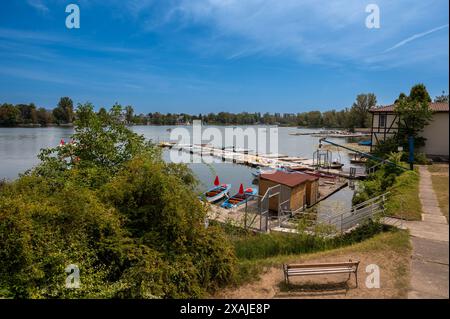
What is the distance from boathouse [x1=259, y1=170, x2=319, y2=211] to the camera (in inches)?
825

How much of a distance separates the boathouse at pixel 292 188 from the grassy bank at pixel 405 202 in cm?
595

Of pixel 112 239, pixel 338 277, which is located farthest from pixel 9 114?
pixel 338 277

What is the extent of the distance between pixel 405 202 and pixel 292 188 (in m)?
7.57

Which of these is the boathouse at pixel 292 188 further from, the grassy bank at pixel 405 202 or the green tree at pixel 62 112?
the green tree at pixel 62 112

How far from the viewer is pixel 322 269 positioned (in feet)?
24.8

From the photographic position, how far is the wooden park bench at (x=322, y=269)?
296 inches

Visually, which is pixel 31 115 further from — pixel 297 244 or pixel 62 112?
pixel 297 244

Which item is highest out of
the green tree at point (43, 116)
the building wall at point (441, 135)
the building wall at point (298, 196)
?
the green tree at point (43, 116)

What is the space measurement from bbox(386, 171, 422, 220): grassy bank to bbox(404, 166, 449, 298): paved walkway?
0.31 m

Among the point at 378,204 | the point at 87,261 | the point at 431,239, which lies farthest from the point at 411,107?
the point at 87,261

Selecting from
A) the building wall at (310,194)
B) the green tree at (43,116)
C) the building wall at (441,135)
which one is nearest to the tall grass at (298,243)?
the building wall at (441,135)

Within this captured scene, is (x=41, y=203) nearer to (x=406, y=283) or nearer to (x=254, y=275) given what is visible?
(x=254, y=275)

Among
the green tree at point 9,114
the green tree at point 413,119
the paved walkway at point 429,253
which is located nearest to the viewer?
the paved walkway at point 429,253

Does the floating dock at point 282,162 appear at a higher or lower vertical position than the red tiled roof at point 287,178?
lower
